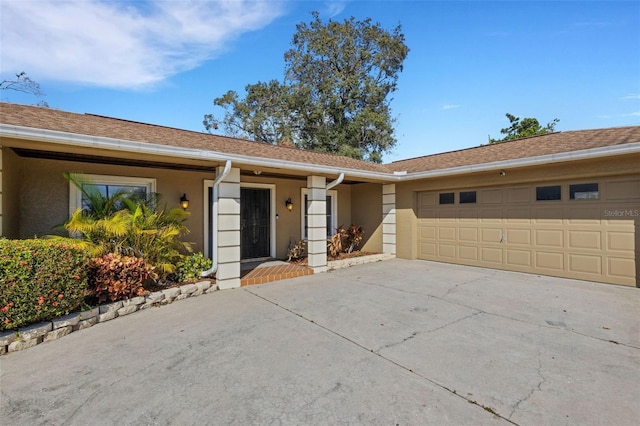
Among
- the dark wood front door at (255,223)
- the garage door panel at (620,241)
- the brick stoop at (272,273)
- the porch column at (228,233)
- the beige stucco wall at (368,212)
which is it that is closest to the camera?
the garage door panel at (620,241)

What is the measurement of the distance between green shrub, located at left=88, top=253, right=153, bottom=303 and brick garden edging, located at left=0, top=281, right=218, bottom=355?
0.46 feet

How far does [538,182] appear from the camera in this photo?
23.1 feet

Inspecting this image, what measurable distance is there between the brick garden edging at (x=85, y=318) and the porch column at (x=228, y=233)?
41 centimetres

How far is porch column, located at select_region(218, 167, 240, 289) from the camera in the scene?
6.12m

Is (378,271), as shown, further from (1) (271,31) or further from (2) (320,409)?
(1) (271,31)

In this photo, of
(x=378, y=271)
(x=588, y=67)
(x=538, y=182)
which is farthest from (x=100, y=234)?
(x=588, y=67)

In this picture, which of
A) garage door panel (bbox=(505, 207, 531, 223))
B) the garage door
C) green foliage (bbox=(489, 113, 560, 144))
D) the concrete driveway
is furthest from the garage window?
green foliage (bbox=(489, 113, 560, 144))

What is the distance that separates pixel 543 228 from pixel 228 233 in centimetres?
740

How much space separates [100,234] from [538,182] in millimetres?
9471

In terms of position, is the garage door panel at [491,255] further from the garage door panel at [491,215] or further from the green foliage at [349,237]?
the green foliage at [349,237]

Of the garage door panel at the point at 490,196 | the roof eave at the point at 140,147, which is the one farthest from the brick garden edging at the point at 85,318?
the garage door panel at the point at 490,196

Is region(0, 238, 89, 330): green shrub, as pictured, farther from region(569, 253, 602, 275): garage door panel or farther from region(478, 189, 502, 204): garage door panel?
region(569, 253, 602, 275): garage door panel

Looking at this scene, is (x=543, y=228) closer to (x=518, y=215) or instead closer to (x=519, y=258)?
(x=518, y=215)

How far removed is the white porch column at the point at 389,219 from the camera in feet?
32.5
